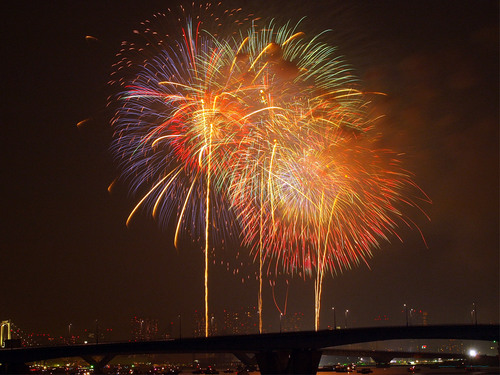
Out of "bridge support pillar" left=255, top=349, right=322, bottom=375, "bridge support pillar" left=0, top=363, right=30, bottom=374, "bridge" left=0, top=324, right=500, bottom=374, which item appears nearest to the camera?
"bridge" left=0, top=324, right=500, bottom=374

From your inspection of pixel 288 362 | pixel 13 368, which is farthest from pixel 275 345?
pixel 13 368

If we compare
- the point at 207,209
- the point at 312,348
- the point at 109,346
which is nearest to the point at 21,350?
the point at 109,346

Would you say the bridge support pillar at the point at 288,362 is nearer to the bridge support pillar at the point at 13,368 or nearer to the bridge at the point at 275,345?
the bridge at the point at 275,345

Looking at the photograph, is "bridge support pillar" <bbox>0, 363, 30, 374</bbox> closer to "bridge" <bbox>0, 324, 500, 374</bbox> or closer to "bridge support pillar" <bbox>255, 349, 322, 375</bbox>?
"bridge" <bbox>0, 324, 500, 374</bbox>

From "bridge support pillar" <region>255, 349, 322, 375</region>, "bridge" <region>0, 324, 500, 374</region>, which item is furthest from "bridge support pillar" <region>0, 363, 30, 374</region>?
"bridge support pillar" <region>255, 349, 322, 375</region>

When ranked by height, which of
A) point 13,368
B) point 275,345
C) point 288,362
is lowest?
point 13,368

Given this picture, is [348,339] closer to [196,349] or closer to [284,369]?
[284,369]

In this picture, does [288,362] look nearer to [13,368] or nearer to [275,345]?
[275,345]
